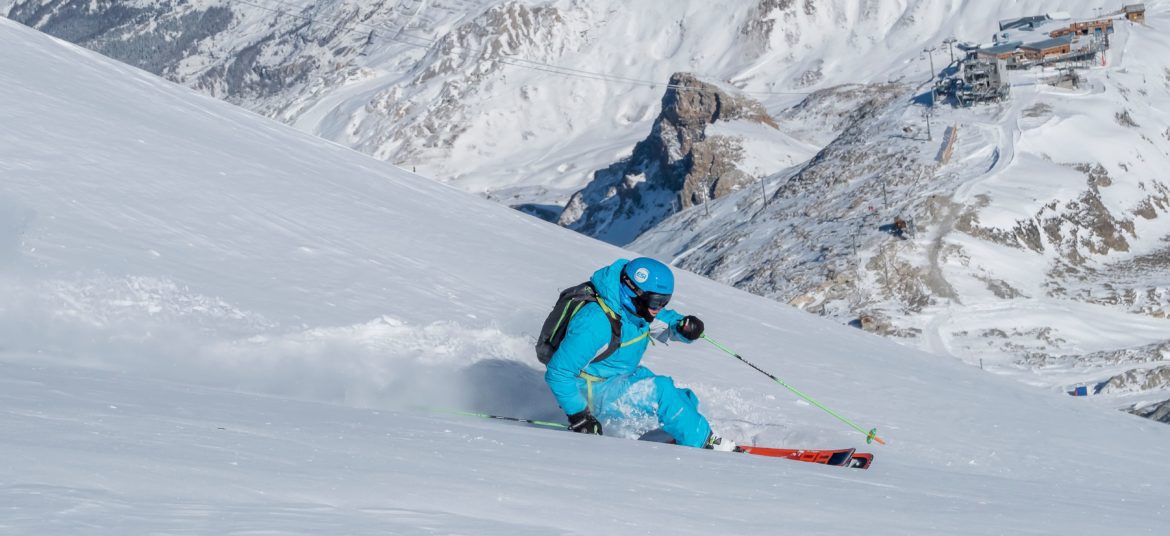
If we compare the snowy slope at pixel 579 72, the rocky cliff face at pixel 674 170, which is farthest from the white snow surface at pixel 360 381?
the snowy slope at pixel 579 72

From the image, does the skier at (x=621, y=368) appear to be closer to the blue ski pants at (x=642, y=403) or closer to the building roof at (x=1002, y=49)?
the blue ski pants at (x=642, y=403)

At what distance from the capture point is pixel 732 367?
11.7 meters

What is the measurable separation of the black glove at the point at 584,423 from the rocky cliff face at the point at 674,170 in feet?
256

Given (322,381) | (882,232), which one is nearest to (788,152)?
(882,232)

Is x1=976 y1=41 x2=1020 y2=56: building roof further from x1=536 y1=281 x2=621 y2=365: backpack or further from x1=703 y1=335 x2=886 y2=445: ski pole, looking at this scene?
x1=536 y1=281 x2=621 y2=365: backpack

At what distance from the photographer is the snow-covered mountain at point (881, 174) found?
5203 centimetres

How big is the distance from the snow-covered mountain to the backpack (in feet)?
98.7

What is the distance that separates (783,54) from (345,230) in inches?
5433

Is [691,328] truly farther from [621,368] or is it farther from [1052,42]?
[1052,42]

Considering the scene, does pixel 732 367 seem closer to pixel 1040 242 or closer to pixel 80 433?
pixel 80 433

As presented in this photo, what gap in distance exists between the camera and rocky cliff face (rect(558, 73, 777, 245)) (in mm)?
91356

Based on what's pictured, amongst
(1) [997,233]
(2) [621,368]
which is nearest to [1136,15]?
(1) [997,233]

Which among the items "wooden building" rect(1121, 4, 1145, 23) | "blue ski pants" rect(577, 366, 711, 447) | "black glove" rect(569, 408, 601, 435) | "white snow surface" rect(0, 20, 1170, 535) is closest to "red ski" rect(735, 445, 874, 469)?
"white snow surface" rect(0, 20, 1170, 535)

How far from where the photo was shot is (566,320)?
28.3 feet
